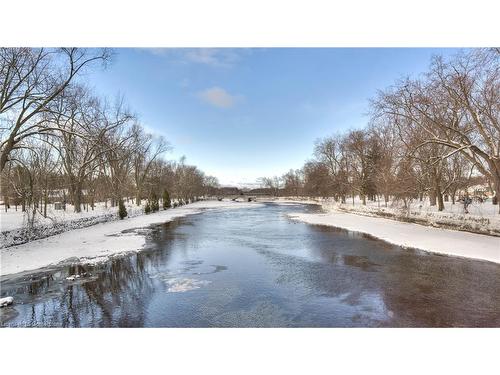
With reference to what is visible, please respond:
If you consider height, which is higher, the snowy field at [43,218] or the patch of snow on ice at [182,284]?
the snowy field at [43,218]

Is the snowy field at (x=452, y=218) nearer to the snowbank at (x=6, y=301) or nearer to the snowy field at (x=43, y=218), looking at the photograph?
the snowbank at (x=6, y=301)

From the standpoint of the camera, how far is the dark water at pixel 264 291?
6.14 meters

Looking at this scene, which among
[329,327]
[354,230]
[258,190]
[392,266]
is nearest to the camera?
[329,327]

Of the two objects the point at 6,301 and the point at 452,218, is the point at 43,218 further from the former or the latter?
the point at 452,218

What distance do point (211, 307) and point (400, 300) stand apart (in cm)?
437

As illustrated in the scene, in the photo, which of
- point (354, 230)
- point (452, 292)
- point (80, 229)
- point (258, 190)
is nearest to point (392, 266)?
point (452, 292)

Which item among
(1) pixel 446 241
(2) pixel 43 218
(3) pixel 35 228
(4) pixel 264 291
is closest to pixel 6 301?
(4) pixel 264 291

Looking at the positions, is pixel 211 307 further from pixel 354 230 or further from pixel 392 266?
pixel 354 230

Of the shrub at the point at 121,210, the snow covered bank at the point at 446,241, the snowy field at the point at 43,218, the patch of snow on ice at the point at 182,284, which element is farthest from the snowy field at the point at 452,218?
the shrub at the point at 121,210

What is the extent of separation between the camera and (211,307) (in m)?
6.76

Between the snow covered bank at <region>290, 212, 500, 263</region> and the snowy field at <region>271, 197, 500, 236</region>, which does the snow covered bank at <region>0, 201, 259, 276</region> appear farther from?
the snowy field at <region>271, 197, 500, 236</region>

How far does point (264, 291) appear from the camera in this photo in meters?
7.92

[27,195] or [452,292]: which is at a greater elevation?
[27,195]

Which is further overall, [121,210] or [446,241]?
[121,210]
